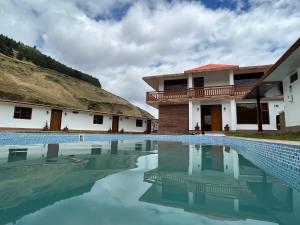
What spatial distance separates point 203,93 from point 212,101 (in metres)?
1.03

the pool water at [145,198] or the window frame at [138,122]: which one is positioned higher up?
the window frame at [138,122]

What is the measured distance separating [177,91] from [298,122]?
917cm

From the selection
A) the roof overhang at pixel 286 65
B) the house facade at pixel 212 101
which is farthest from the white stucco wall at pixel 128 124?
the roof overhang at pixel 286 65

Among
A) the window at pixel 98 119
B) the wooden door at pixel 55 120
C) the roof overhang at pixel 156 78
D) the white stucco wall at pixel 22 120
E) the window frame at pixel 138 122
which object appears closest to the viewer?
the white stucco wall at pixel 22 120

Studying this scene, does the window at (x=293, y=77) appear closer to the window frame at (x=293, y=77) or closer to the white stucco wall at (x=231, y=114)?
the window frame at (x=293, y=77)

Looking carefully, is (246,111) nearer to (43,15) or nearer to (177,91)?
(177,91)

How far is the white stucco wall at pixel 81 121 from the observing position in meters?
19.2

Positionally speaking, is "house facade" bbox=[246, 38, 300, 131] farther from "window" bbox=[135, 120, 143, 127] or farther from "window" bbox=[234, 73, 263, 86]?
"window" bbox=[135, 120, 143, 127]

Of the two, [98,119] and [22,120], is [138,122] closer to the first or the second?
[98,119]

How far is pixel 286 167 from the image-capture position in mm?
4293

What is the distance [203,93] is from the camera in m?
14.8

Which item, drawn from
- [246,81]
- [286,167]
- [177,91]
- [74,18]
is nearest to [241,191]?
[286,167]

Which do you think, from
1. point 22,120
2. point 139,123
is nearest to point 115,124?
point 139,123

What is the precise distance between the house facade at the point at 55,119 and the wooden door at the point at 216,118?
12.6 meters
